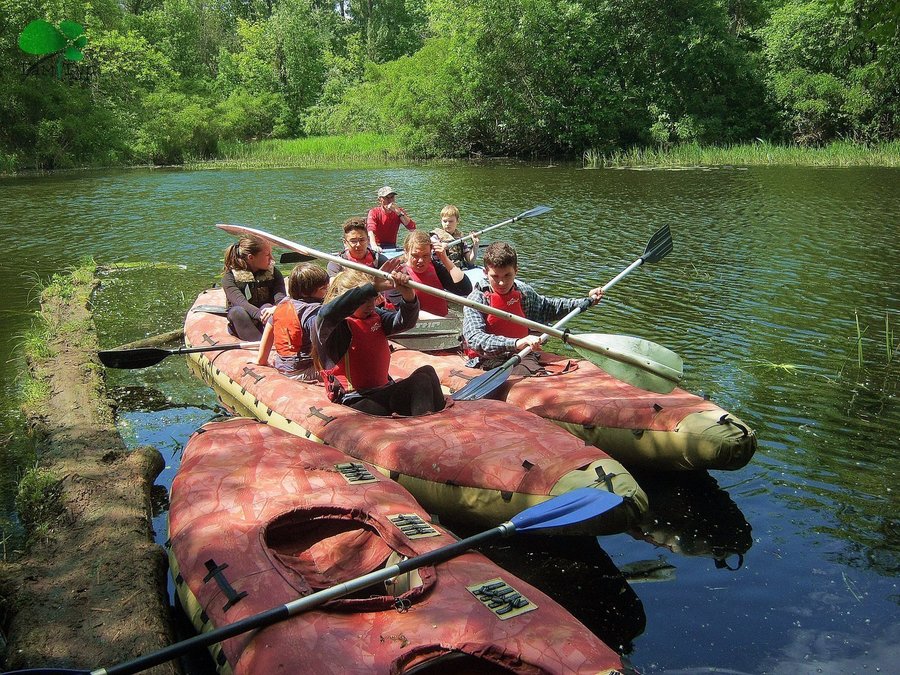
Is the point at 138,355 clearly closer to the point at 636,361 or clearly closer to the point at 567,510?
the point at 636,361

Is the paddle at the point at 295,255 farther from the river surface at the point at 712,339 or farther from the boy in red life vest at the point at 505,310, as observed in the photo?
the boy in red life vest at the point at 505,310

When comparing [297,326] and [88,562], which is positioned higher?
[297,326]

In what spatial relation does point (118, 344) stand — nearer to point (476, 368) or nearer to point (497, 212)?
point (476, 368)

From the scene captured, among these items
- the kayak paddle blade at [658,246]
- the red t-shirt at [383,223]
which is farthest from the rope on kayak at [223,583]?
the red t-shirt at [383,223]

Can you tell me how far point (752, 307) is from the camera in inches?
323

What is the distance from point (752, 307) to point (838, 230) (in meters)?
4.62

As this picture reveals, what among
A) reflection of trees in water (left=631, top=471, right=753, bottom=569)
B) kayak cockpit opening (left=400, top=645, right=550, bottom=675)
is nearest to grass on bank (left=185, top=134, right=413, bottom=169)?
reflection of trees in water (left=631, top=471, right=753, bottom=569)

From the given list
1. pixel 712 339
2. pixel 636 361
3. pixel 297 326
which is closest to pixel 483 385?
pixel 636 361

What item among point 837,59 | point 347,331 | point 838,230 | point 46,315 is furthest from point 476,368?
point 837,59

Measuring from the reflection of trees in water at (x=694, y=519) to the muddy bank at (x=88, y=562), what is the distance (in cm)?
248

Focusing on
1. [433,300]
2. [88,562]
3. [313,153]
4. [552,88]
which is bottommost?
[88,562]

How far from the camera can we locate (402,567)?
2.82 metres

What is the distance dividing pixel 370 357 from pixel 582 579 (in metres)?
1.73

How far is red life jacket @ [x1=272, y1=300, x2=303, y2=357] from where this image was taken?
218 inches
